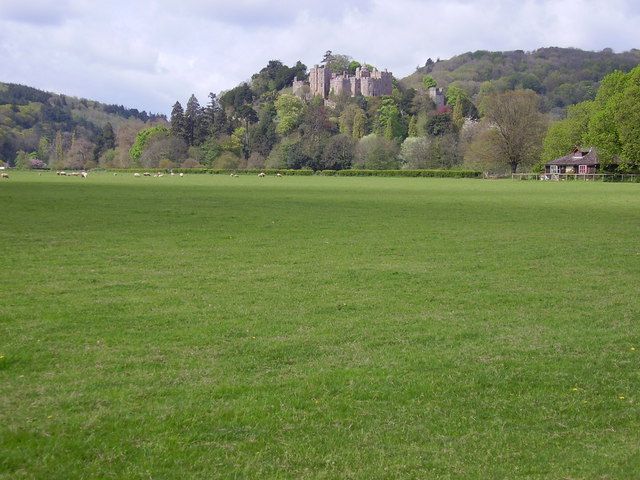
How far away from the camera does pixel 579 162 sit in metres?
94.4

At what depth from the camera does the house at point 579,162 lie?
9438 centimetres

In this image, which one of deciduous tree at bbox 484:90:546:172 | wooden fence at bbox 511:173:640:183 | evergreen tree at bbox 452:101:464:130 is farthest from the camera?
evergreen tree at bbox 452:101:464:130

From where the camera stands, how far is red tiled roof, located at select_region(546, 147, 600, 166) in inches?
3713

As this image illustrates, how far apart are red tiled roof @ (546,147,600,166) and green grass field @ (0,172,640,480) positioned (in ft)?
271

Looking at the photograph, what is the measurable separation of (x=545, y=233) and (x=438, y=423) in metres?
17.1

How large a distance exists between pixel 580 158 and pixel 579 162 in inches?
42.7

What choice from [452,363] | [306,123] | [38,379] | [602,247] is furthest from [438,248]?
[306,123]

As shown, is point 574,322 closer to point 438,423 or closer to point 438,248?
point 438,423

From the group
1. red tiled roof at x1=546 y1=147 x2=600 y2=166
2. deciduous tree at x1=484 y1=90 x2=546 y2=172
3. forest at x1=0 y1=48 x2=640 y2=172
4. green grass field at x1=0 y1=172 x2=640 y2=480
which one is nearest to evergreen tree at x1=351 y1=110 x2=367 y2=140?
forest at x1=0 y1=48 x2=640 y2=172

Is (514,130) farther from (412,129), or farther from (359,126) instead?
(359,126)

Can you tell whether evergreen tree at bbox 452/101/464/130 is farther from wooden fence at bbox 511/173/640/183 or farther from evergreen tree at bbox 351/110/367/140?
wooden fence at bbox 511/173/640/183

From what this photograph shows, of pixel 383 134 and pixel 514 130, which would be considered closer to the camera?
pixel 514 130

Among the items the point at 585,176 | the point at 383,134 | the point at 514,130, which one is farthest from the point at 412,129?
the point at 585,176

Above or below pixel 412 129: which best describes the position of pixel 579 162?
below
